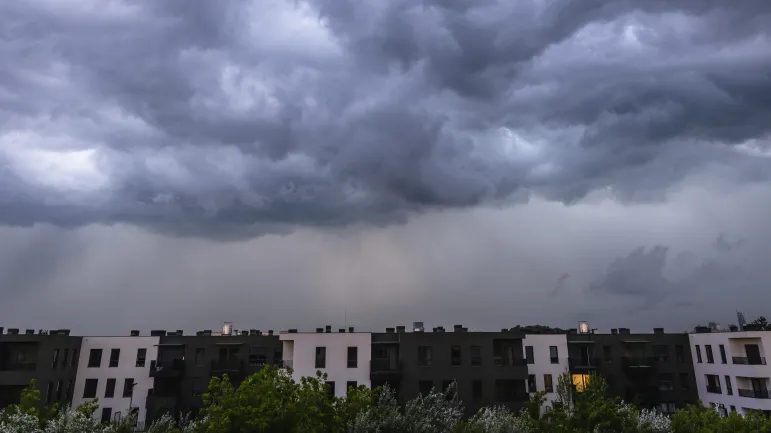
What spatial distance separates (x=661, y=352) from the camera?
6238 centimetres

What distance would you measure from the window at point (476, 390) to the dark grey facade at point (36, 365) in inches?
1685

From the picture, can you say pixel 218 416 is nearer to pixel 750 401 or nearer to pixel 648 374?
pixel 648 374

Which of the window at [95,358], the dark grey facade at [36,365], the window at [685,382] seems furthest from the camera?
the window at [685,382]

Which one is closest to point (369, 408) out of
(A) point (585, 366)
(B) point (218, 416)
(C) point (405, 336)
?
(B) point (218, 416)

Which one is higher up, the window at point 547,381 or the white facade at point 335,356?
the white facade at point 335,356

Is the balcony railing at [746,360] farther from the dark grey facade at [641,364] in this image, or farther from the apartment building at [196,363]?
the apartment building at [196,363]

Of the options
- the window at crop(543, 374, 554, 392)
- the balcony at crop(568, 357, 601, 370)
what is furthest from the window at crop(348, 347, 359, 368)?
the balcony at crop(568, 357, 601, 370)

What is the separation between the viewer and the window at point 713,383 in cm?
5889

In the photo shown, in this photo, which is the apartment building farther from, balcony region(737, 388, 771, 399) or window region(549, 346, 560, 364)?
balcony region(737, 388, 771, 399)

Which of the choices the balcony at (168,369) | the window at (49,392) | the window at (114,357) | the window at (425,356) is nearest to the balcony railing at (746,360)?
the window at (425,356)

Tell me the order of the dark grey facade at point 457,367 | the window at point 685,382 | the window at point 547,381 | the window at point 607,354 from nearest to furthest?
the dark grey facade at point 457,367 < the window at point 547,381 < the window at point 607,354 < the window at point 685,382

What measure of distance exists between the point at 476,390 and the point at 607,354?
64.0ft

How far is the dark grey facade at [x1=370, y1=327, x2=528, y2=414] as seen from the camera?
168ft

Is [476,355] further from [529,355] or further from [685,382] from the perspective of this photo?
[685,382]
